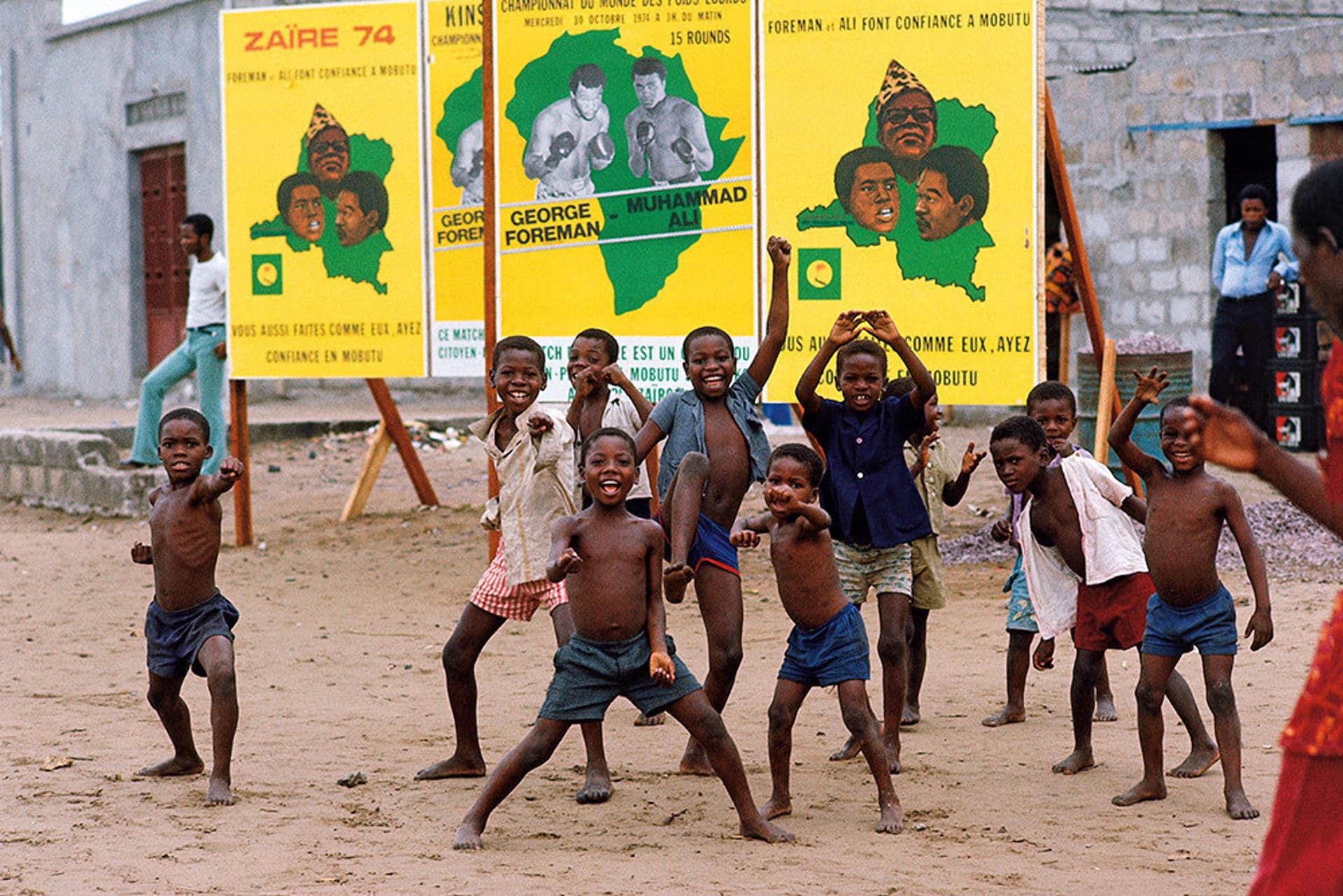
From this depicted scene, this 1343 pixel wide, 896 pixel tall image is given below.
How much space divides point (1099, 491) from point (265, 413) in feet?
46.3

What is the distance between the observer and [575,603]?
15.4 ft

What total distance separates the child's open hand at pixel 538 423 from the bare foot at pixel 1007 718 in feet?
6.36

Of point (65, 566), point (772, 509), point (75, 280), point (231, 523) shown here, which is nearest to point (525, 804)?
point (772, 509)

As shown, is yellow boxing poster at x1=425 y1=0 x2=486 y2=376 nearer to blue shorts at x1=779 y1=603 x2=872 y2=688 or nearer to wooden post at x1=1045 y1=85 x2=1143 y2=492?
wooden post at x1=1045 y1=85 x2=1143 y2=492

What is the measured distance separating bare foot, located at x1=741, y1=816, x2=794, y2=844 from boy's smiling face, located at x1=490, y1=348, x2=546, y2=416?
171 centimetres

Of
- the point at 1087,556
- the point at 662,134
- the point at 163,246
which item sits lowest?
the point at 1087,556

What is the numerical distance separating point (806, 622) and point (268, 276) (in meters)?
6.86

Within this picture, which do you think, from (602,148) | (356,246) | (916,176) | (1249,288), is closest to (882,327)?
(916,176)

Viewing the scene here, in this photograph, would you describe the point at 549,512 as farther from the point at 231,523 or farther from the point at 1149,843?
the point at 231,523

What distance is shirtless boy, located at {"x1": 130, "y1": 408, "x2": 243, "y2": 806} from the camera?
17.1 ft

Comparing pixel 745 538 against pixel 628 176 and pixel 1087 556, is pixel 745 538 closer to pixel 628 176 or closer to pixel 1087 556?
pixel 1087 556

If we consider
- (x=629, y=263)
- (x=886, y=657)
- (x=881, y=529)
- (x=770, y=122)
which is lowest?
(x=886, y=657)

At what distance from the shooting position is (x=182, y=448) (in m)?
5.29

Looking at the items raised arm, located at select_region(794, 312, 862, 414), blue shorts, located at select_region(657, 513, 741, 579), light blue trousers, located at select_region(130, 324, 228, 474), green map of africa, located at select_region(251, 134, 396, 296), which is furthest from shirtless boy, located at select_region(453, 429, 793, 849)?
light blue trousers, located at select_region(130, 324, 228, 474)
